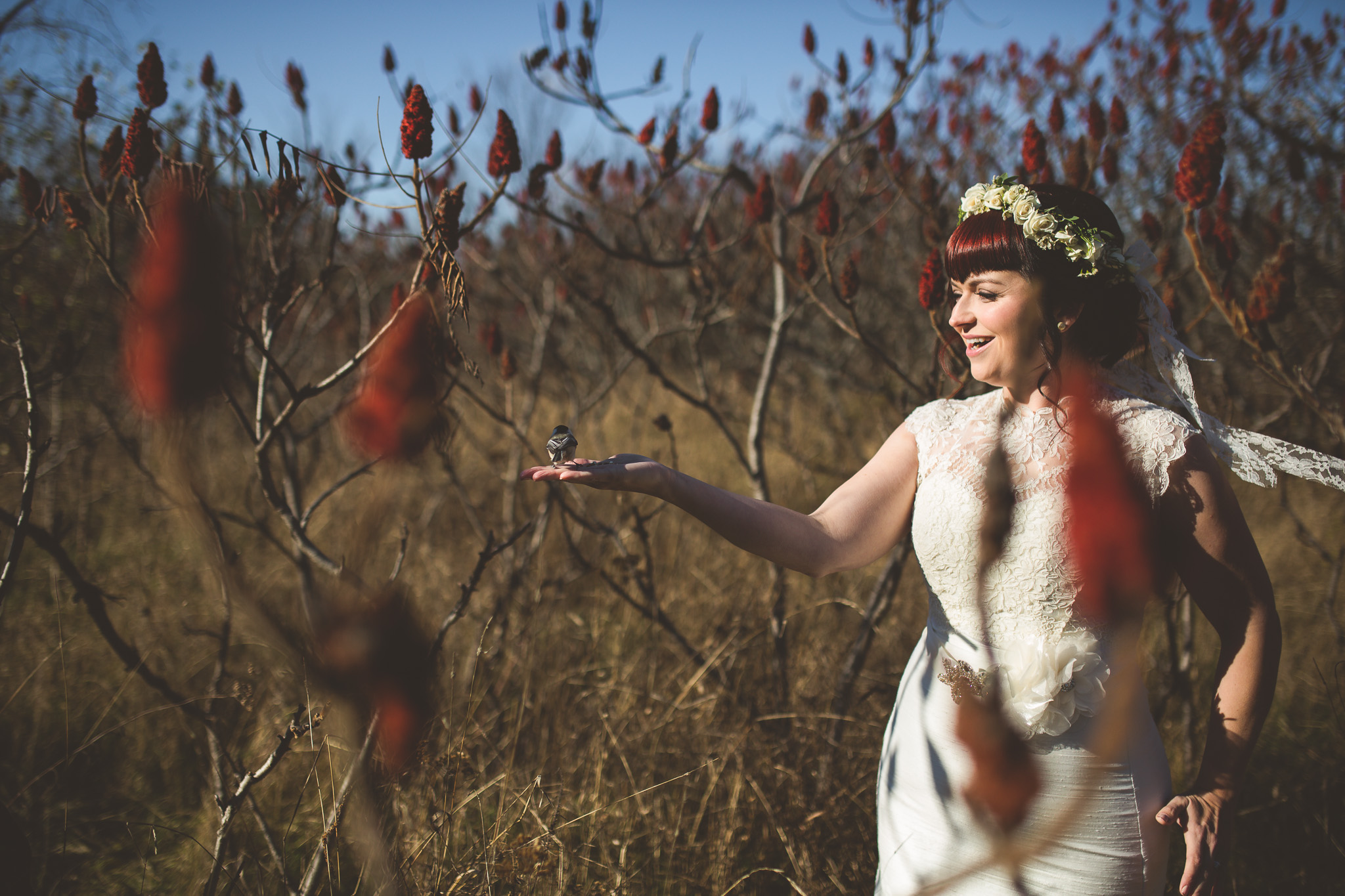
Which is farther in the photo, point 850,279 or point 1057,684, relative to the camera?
point 850,279

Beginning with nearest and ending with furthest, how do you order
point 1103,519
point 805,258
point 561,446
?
point 1103,519
point 561,446
point 805,258

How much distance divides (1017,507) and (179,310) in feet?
4.65

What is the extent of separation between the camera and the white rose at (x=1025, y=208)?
147 centimetres

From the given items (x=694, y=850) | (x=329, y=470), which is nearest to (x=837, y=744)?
(x=694, y=850)

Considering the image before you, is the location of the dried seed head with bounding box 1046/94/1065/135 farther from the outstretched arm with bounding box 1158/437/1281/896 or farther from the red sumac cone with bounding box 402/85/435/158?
the red sumac cone with bounding box 402/85/435/158

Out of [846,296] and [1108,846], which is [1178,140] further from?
[1108,846]

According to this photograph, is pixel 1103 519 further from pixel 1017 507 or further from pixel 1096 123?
pixel 1096 123

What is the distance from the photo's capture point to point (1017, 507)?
1470 millimetres

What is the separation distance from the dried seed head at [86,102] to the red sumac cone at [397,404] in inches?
59.2

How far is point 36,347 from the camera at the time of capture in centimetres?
409

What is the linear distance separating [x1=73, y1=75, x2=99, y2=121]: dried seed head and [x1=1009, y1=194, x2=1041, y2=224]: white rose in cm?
182

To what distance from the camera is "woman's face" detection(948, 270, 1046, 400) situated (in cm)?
147

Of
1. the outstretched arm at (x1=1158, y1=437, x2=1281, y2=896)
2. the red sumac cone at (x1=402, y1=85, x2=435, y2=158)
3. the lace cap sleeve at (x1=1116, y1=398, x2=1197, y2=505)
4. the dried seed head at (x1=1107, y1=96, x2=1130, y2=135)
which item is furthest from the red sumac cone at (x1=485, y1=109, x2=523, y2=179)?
the dried seed head at (x1=1107, y1=96, x2=1130, y2=135)

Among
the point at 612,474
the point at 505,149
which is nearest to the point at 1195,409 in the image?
the point at 612,474
